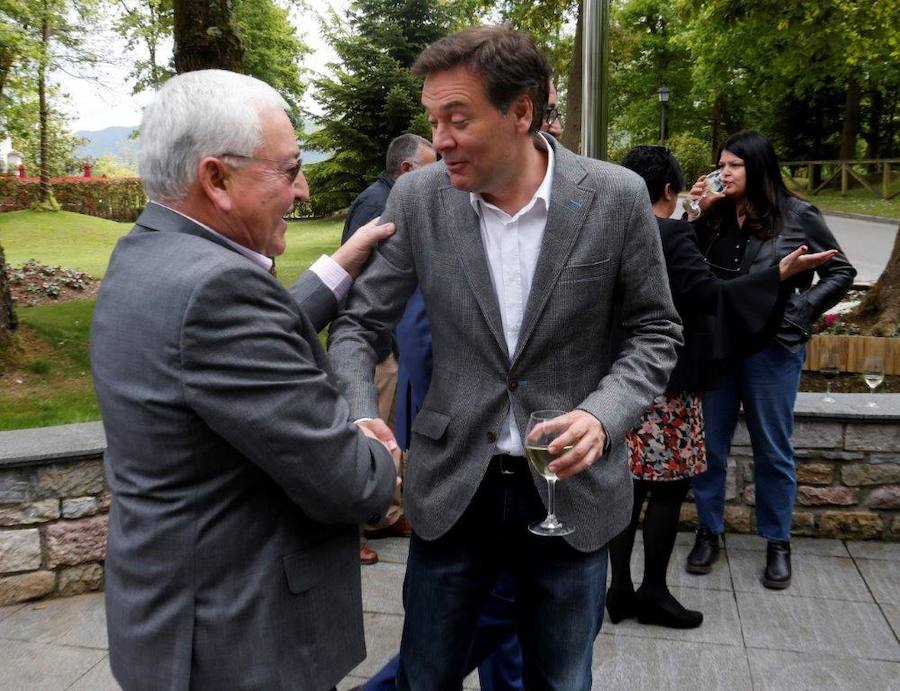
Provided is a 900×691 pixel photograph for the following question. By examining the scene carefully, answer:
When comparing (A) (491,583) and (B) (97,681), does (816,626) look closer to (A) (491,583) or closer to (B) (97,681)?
(A) (491,583)

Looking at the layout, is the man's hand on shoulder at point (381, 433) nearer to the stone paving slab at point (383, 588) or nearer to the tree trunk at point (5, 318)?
the stone paving slab at point (383, 588)

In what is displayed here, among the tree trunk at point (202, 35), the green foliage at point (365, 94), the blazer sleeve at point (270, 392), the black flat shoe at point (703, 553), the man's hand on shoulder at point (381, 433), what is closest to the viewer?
the blazer sleeve at point (270, 392)

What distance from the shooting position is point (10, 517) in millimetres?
4133

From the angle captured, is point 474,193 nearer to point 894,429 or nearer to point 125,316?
point 125,316

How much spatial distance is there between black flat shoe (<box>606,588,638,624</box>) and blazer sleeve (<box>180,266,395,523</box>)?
2.60 m

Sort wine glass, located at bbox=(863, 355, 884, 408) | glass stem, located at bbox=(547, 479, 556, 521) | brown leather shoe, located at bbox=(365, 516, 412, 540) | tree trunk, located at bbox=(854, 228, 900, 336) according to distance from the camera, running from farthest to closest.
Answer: tree trunk, located at bbox=(854, 228, 900, 336) < wine glass, located at bbox=(863, 355, 884, 408) < brown leather shoe, located at bbox=(365, 516, 412, 540) < glass stem, located at bbox=(547, 479, 556, 521)

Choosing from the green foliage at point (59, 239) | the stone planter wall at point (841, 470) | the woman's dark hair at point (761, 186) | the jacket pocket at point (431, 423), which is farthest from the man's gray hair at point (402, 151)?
the green foliage at point (59, 239)

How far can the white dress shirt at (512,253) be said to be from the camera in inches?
87.9

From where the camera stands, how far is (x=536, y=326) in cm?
217

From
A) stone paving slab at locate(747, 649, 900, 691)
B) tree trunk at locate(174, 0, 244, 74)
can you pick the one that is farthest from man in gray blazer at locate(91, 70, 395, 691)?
tree trunk at locate(174, 0, 244, 74)

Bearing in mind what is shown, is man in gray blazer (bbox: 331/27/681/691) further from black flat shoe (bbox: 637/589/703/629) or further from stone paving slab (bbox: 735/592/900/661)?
stone paving slab (bbox: 735/592/900/661)

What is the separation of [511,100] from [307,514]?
1073mm

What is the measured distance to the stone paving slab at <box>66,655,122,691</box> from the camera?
3.54 meters

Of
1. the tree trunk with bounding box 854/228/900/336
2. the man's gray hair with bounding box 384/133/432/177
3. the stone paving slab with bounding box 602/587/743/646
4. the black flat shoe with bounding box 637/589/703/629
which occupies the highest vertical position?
the man's gray hair with bounding box 384/133/432/177
